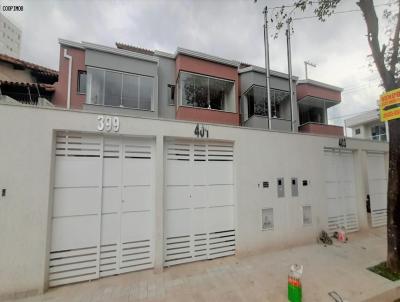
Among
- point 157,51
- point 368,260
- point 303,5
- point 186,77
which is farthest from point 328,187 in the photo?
point 157,51

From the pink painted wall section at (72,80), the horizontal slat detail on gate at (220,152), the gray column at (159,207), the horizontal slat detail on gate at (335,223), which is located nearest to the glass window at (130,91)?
the pink painted wall section at (72,80)

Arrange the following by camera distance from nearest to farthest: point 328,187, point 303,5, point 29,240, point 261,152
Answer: point 29,240
point 303,5
point 261,152
point 328,187

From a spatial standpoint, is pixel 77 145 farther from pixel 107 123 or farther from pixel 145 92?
pixel 145 92

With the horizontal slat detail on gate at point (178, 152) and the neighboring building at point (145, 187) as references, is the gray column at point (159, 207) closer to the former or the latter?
the neighboring building at point (145, 187)

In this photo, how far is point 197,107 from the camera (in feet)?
29.9

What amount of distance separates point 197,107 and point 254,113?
3.61m

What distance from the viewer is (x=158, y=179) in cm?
479

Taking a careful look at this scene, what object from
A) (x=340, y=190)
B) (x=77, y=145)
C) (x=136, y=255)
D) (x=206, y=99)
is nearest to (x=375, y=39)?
(x=340, y=190)

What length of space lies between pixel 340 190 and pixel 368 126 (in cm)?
2037

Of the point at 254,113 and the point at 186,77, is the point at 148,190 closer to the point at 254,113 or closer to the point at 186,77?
the point at 186,77

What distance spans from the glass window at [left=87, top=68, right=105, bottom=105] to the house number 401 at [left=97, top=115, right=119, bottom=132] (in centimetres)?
462

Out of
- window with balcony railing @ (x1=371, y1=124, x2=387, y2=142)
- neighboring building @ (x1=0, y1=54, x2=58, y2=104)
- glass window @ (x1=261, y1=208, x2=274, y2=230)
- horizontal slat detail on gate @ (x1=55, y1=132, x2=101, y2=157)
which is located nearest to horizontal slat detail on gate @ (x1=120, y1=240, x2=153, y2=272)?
horizontal slat detail on gate @ (x1=55, y1=132, x2=101, y2=157)

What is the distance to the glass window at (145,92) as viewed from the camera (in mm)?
8953

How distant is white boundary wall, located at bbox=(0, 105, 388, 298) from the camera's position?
12.2ft
